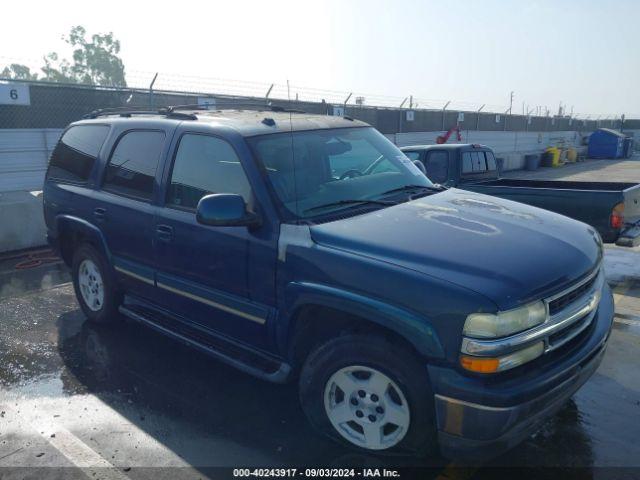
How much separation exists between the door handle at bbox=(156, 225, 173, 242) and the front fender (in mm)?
1273

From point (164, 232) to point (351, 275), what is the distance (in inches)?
69.6

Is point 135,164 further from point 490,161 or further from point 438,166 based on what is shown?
point 490,161

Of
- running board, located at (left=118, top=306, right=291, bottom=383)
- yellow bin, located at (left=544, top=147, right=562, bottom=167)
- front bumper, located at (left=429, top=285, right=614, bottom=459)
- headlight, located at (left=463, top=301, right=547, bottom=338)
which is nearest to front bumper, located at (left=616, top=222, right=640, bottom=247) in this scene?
front bumper, located at (left=429, top=285, right=614, bottom=459)

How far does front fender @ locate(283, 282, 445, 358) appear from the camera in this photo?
2594 mm

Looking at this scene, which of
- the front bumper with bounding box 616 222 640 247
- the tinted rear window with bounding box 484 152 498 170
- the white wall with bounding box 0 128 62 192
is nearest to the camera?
the front bumper with bounding box 616 222 640 247

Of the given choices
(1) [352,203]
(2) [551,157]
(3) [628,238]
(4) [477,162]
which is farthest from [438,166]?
(2) [551,157]

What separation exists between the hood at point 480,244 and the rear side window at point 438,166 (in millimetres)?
4457

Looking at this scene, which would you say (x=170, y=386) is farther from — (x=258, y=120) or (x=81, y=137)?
(x=81, y=137)

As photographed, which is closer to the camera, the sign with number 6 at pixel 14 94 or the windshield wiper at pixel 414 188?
the windshield wiper at pixel 414 188

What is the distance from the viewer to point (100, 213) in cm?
464

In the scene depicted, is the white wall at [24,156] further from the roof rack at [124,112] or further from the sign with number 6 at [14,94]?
the roof rack at [124,112]

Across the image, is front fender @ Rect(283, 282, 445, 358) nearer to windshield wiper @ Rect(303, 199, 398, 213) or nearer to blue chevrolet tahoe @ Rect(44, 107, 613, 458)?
blue chevrolet tahoe @ Rect(44, 107, 613, 458)

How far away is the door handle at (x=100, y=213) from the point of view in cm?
460

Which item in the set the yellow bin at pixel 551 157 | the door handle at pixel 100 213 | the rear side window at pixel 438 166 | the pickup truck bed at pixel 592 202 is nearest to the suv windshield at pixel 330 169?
the door handle at pixel 100 213
